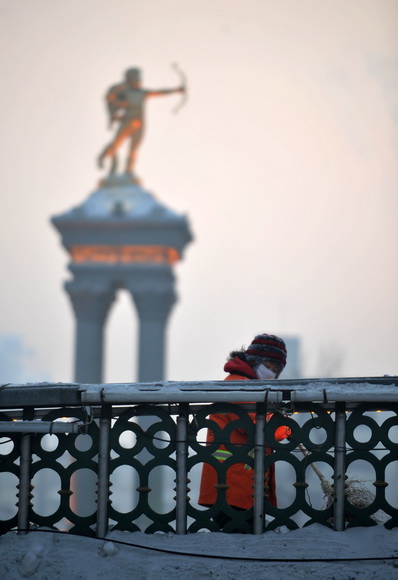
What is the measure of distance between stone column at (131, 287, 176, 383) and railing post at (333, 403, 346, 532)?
31.9 m

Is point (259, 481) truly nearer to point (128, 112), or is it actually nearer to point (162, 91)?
point (162, 91)

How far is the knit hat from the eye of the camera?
499cm

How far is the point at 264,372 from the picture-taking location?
5.02 meters

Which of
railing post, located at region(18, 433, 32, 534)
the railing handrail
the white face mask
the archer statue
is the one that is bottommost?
railing post, located at region(18, 433, 32, 534)

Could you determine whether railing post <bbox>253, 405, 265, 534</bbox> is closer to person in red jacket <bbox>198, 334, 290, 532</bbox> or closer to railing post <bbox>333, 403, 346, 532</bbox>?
person in red jacket <bbox>198, 334, 290, 532</bbox>

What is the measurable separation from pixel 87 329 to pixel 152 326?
2.55 metres

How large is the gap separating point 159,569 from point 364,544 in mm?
1014

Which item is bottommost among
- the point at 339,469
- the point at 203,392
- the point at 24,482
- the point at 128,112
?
the point at 24,482

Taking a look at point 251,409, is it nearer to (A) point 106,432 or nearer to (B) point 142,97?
(A) point 106,432

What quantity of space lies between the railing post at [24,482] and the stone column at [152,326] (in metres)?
31.7

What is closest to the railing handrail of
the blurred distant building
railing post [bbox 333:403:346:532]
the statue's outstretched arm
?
railing post [bbox 333:403:346:532]

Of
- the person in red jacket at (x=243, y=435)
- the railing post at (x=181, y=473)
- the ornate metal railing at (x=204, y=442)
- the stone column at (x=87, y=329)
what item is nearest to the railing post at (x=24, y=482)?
the ornate metal railing at (x=204, y=442)

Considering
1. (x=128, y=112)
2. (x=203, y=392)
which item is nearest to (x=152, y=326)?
(x=128, y=112)

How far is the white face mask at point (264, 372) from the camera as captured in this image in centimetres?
501
